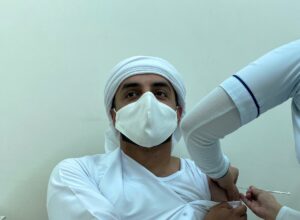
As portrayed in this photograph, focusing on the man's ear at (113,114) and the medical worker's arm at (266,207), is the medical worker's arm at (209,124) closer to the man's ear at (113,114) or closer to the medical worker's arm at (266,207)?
the medical worker's arm at (266,207)

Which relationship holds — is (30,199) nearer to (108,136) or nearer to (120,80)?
(108,136)

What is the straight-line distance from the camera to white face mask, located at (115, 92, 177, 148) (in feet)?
4.26

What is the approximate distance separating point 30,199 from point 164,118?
78 centimetres

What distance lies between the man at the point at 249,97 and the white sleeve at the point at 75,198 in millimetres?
429

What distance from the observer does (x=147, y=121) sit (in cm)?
130

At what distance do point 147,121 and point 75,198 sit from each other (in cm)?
37

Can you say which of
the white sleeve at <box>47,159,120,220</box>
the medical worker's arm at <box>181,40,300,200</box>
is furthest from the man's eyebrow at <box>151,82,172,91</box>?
the medical worker's arm at <box>181,40,300,200</box>

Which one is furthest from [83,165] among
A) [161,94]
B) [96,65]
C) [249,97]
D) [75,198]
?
[249,97]

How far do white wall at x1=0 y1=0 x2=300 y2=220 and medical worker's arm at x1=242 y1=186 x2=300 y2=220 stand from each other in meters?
0.47

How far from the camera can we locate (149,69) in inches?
55.7

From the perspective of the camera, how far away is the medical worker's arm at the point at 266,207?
1008 mm

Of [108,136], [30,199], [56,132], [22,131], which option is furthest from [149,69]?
[30,199]

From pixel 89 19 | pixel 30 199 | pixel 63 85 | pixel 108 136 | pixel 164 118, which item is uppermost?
pixel 89 19

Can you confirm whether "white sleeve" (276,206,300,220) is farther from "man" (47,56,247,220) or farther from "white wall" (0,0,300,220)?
"white wall" (0,0,300,220)
